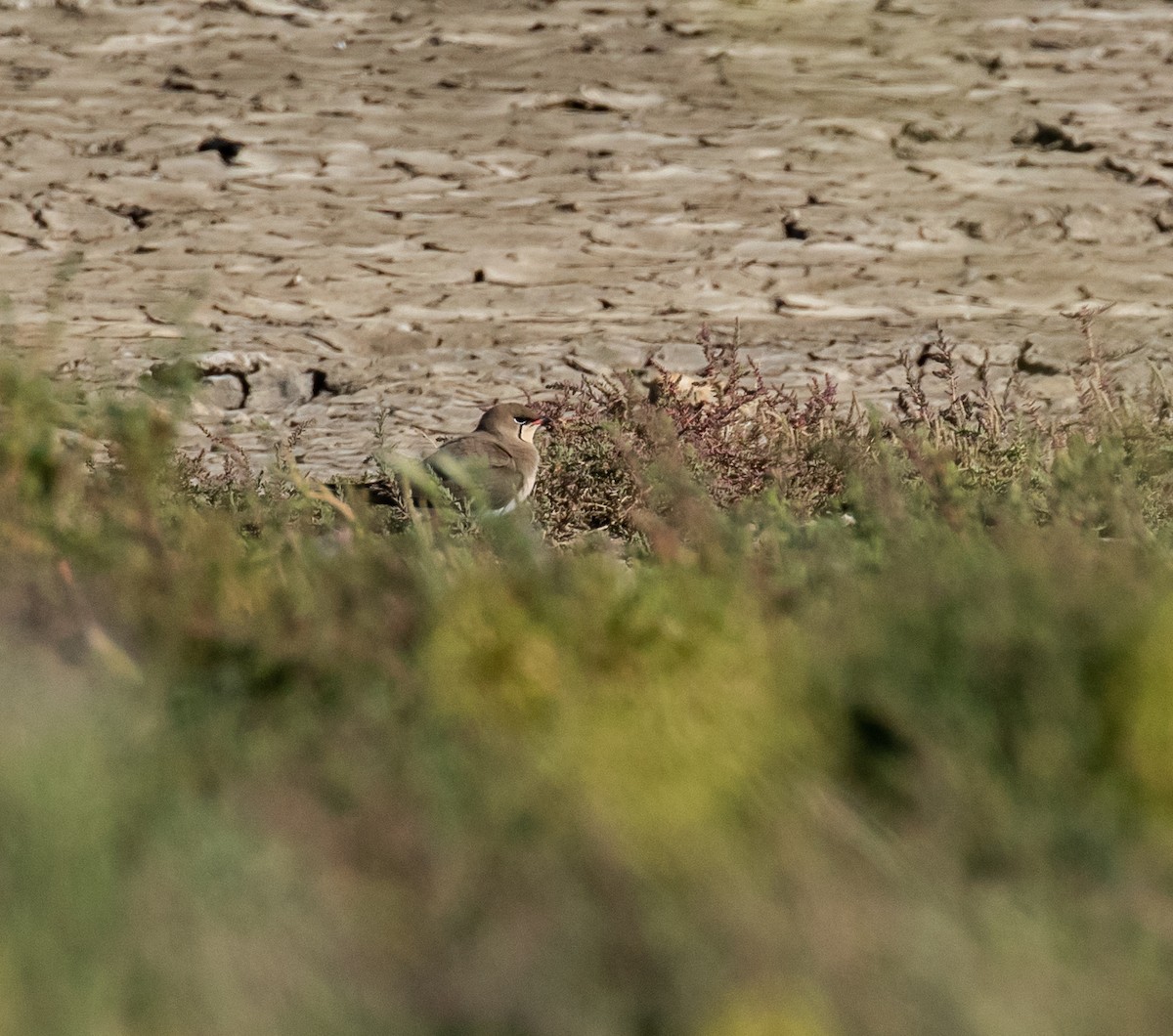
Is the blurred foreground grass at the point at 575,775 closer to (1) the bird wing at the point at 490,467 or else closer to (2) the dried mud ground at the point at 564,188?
(1) the bird wing at the point at 490,467

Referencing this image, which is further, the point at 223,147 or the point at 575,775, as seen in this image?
the point at 223,147

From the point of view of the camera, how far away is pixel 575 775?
206cm

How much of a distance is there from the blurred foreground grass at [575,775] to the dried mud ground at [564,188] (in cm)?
469

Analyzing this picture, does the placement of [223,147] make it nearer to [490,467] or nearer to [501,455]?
[501,455]

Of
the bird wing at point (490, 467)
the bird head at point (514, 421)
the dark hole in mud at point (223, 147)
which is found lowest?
the bird head at point (514, 421)

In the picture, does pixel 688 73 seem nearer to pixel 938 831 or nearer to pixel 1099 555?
pixel 1099 555

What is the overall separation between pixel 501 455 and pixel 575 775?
11.1 ft

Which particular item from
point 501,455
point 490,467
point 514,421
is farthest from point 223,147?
point 490,467

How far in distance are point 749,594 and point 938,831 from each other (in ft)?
2.34

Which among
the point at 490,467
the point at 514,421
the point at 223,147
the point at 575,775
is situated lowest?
the point at 514,421

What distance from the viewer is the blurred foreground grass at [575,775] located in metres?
1.66

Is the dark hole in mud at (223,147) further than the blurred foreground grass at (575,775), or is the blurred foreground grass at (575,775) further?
the dark hole in mud at (223,147)

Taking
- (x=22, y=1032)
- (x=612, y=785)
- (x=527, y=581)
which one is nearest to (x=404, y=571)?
(x=527, y=581)

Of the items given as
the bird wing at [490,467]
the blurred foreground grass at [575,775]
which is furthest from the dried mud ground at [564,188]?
the blurred foreground grass at [575,775]
